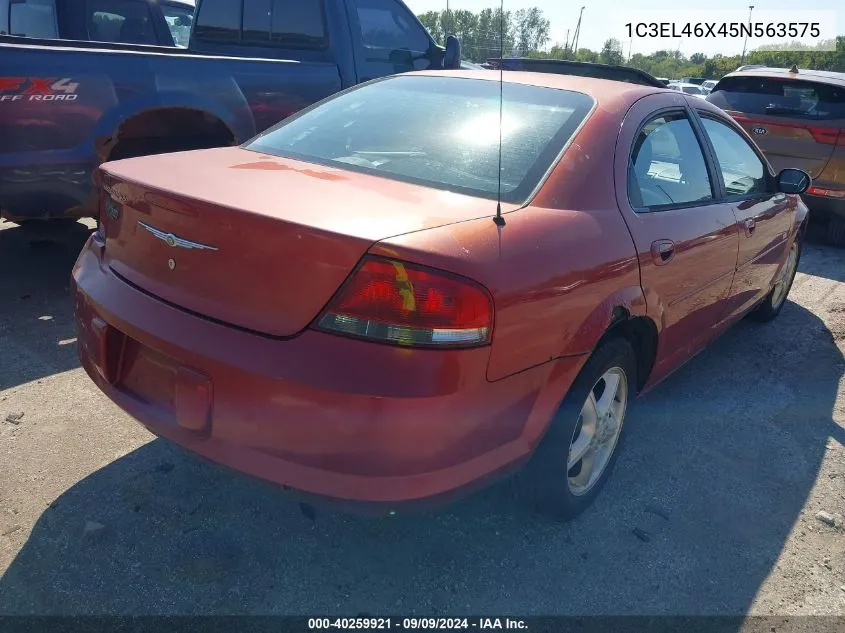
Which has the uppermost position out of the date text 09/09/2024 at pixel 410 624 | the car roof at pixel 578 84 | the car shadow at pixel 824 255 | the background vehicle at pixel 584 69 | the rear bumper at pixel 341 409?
the background vehicle at pixel 584 69

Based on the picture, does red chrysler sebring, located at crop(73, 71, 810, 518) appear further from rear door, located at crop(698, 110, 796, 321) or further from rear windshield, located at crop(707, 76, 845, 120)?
rear windshield, located at crop(707, 76, 845, 120)

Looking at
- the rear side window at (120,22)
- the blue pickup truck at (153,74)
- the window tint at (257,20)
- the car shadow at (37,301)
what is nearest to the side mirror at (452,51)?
the blue pickup truck at (153,74)

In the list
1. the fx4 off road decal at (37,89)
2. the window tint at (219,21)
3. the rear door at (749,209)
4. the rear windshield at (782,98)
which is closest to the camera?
the rear door at (749,209)

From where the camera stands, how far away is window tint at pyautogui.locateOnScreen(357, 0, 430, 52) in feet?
18.9

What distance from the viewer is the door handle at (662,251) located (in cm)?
258

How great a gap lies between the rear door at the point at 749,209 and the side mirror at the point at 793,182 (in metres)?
0.05

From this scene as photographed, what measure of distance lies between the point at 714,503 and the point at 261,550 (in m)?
1.85

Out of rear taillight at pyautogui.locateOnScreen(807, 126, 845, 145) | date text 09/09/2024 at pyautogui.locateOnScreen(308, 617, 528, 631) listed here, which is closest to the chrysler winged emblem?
date text 09/09/2024 at pyautogui.locateOnScreen(308, 617, 528, 631)

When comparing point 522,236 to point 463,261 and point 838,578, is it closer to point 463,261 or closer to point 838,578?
point 463,261

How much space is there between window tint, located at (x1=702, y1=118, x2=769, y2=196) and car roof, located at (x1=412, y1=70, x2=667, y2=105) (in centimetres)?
58

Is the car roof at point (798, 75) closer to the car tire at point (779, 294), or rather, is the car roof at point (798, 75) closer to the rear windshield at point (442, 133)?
the car tire at point (779, 294)

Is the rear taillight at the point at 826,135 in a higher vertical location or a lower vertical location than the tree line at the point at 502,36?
lower

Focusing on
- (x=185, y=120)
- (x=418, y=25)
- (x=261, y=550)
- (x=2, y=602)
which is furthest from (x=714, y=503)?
(x=418, y=25)

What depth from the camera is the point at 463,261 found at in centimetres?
179
